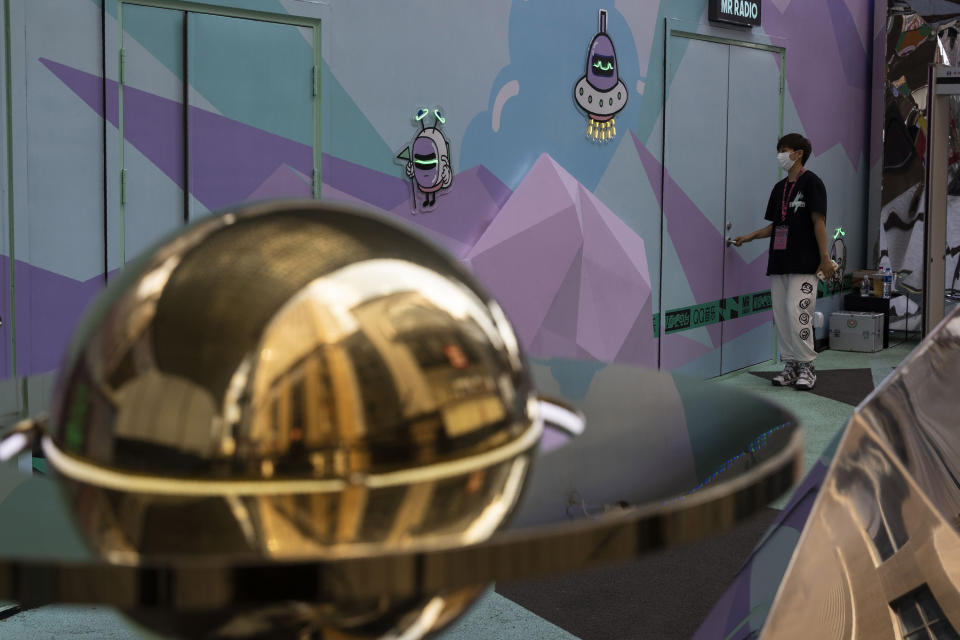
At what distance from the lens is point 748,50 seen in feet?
20.6

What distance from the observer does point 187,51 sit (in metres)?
3.55

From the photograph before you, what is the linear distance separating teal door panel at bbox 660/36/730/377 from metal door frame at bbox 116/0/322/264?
7.90ft

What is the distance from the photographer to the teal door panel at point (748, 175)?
625cm

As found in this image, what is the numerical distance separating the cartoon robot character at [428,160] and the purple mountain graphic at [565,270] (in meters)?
0.34

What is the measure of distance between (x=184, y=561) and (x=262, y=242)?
20cm

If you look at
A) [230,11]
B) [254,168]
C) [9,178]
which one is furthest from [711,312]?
[9,178]

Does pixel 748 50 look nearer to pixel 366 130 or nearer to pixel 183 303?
pixel 366 130

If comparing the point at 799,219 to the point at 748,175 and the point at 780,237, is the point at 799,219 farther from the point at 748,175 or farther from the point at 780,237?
the point at 748,175

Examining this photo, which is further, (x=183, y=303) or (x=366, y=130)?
Result: (x=366, y=130)

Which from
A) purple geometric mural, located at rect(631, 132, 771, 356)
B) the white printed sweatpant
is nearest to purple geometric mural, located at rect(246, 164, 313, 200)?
purple geometric mural, located at rect(631, 132, 771, 356)

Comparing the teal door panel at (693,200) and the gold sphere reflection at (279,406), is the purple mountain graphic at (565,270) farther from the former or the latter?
the gold sphere reflection at (279,406)

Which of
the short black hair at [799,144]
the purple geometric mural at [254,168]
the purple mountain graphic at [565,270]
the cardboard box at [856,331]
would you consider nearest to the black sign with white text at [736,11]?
the short black hair at [799,144]

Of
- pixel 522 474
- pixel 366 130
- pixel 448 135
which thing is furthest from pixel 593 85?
pixel 522 474

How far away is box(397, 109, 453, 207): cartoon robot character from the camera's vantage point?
14.3 feet
